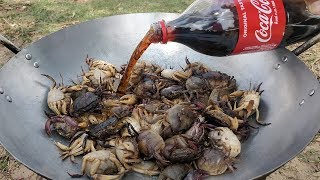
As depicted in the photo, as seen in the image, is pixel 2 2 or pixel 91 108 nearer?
pixel 91 108

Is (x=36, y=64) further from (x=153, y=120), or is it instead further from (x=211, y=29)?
(x=211, y=29)

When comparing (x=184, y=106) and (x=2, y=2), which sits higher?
(x=2, y=2)

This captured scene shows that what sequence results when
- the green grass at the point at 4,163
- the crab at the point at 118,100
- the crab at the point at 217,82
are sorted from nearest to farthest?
the crab at the point at 118,100, the crab at the point at 217,82, the green grass at the point at 4,163

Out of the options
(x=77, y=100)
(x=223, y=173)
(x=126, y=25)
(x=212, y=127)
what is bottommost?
(x=223, y=173)

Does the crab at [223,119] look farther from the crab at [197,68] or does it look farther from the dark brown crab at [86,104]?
the dark brown crab at [86,104]

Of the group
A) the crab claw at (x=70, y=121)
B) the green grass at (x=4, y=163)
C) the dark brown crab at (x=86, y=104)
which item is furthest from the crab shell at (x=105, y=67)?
the green grass at (x=4, y=163)

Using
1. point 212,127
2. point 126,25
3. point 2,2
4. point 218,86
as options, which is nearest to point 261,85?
point 218,86

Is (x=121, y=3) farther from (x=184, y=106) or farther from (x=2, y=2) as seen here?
(x=184, y=106)
